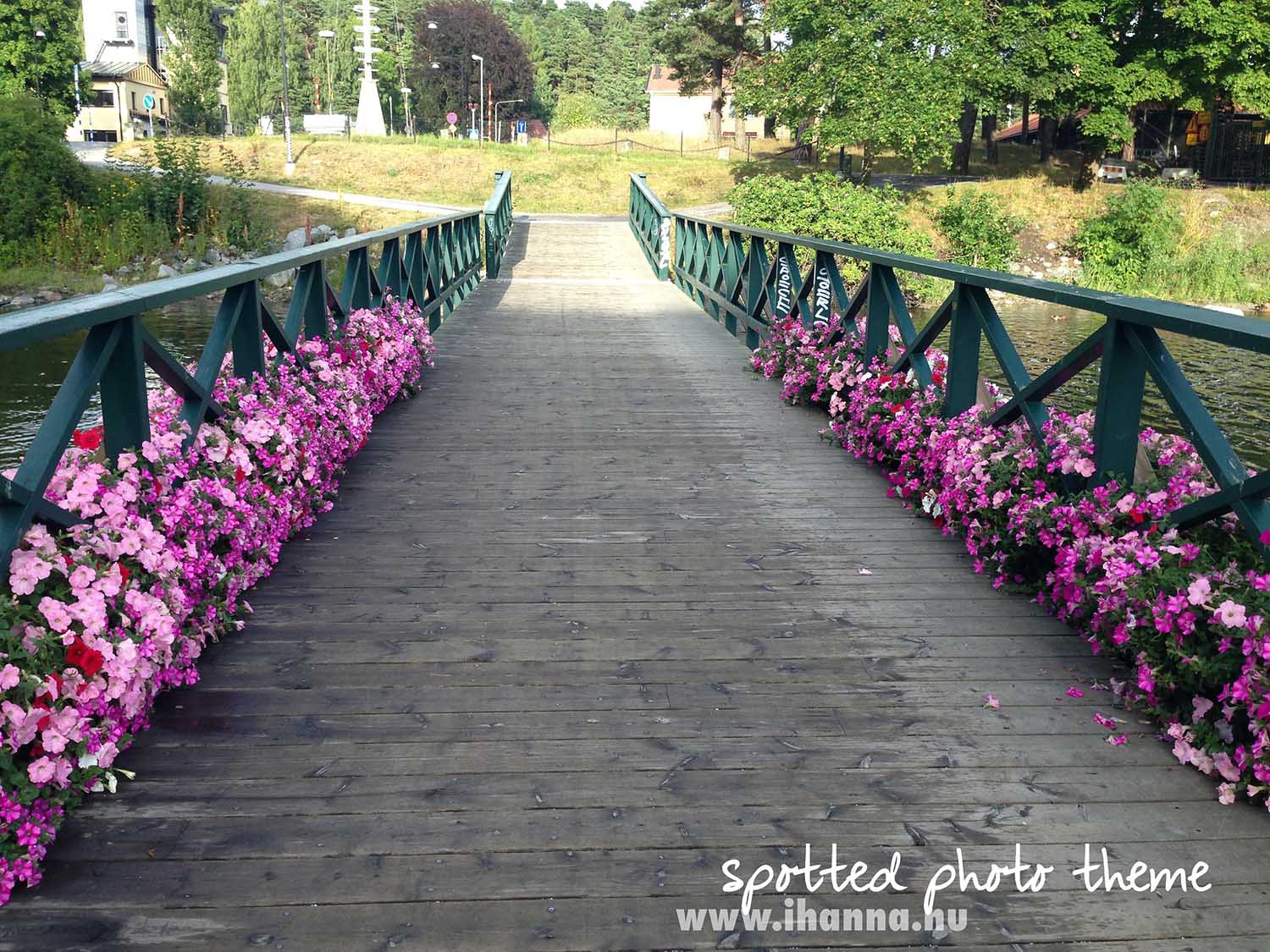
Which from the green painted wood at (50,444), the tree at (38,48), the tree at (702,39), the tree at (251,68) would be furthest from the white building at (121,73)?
the green painted wood at (50,444)

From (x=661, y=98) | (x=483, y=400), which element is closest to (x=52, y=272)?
(x=483, y=400)

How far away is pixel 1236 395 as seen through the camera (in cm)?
1650

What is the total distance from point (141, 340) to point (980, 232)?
3169 cm

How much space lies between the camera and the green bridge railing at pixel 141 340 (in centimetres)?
281

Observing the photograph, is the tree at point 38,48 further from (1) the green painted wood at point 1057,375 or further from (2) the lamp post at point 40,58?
(1) the green painted wood at point 1057,375

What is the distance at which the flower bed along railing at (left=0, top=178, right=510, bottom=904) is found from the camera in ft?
8.48

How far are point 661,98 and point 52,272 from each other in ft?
168

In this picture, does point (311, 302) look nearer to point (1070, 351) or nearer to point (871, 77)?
point (1070, 351)

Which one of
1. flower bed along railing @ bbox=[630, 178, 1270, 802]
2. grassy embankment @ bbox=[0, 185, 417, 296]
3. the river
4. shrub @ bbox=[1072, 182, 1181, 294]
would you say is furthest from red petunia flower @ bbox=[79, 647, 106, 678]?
shrub @ bbox=[1072, 182, 1181, 294]

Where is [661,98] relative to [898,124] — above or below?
above

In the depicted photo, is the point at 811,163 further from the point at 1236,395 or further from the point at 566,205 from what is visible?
the point at 1236,395

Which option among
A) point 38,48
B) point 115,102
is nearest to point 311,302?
point 38,48

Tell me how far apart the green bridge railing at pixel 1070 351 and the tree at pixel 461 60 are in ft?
203

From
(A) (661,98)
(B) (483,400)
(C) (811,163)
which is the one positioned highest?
(A) (661,98)
